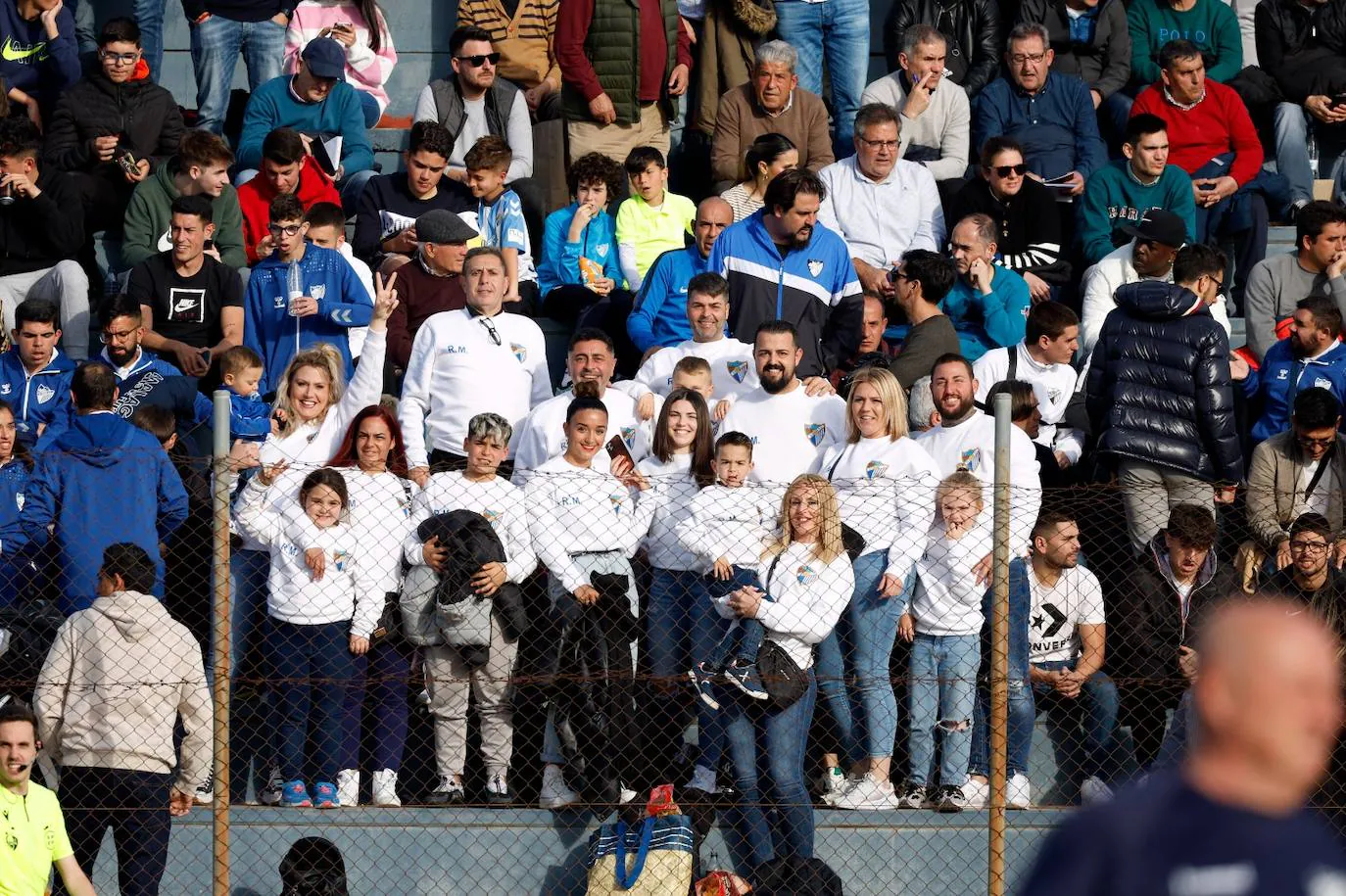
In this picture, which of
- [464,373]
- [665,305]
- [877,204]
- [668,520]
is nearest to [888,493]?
[668,520]

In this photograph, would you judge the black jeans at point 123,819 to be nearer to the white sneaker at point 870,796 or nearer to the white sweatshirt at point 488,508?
the white sweatshirt at point 488,508

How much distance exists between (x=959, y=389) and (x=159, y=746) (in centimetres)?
357

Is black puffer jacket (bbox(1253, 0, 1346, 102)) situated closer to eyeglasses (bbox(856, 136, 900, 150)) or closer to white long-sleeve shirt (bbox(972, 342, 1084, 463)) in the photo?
eyeglasses (bbox(856, 136, 900, 150))

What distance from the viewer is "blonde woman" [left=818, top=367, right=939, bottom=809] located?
775 centimetres

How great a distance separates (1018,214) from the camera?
34.4ft

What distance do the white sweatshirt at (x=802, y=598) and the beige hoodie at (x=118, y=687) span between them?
7.24 ft

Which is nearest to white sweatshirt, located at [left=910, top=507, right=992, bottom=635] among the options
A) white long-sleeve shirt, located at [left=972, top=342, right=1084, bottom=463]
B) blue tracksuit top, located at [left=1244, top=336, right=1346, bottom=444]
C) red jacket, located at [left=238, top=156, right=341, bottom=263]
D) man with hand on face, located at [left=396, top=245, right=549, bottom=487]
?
white long-sleeve shirt, located at [left=972, top=342, right=1084, bottom=463]

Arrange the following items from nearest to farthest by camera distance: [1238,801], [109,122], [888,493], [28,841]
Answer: [1238,801], [28,841], [888,493], [109,122]

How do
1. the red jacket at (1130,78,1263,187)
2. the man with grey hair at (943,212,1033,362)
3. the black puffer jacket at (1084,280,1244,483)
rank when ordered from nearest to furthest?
the black puffer jacket at (1084,280,1244,483)
the man with grey hair at (943,212,1033,362)
the red jacket at (1130,78,1263,187)

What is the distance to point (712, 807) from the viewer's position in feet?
24.5

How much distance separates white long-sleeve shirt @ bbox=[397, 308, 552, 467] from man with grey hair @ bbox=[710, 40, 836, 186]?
2.42 meters

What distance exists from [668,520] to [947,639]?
1226 millimetres

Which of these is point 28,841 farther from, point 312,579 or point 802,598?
point 802,598

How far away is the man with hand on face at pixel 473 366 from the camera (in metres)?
8.88
